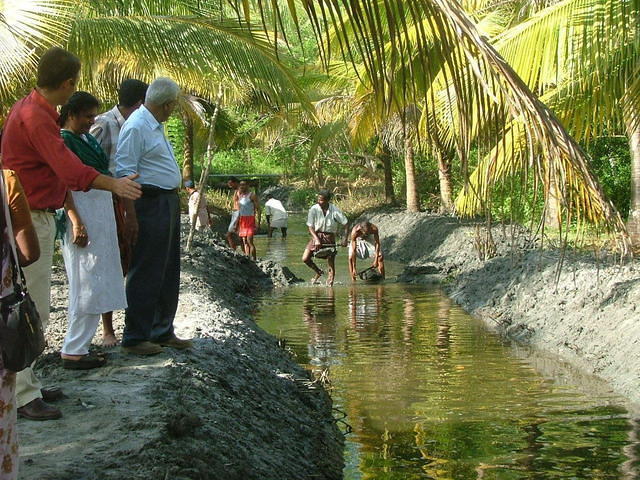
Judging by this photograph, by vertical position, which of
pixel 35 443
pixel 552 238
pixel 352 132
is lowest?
pixel 35 443

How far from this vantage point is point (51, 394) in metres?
5.76

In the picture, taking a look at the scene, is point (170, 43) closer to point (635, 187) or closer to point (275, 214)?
point (635, 187)

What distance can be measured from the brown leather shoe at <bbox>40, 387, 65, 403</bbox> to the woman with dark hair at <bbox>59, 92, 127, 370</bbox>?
2.14 ft

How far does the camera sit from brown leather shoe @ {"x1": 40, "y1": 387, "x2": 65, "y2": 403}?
5.75 meters

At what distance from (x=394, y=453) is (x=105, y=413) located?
2.61 meters

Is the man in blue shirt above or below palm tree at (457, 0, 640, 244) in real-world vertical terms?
below

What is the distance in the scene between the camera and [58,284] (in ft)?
39.3

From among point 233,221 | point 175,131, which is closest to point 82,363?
point 233,221

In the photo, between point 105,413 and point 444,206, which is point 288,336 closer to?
point 105,413

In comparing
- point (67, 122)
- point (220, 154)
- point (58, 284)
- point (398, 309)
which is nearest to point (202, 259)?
point (398, 309)

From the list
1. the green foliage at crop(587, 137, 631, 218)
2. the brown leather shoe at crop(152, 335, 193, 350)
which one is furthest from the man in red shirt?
the green foliage at crop(587, 137, 631, 218)

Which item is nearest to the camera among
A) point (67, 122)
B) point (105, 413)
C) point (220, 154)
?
point (105, 413)

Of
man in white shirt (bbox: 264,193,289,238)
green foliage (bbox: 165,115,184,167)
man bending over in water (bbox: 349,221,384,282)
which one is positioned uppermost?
green foliage (bbox: 165,115,184,167)

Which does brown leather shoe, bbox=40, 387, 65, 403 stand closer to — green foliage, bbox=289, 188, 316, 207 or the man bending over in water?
the man bending over in water
